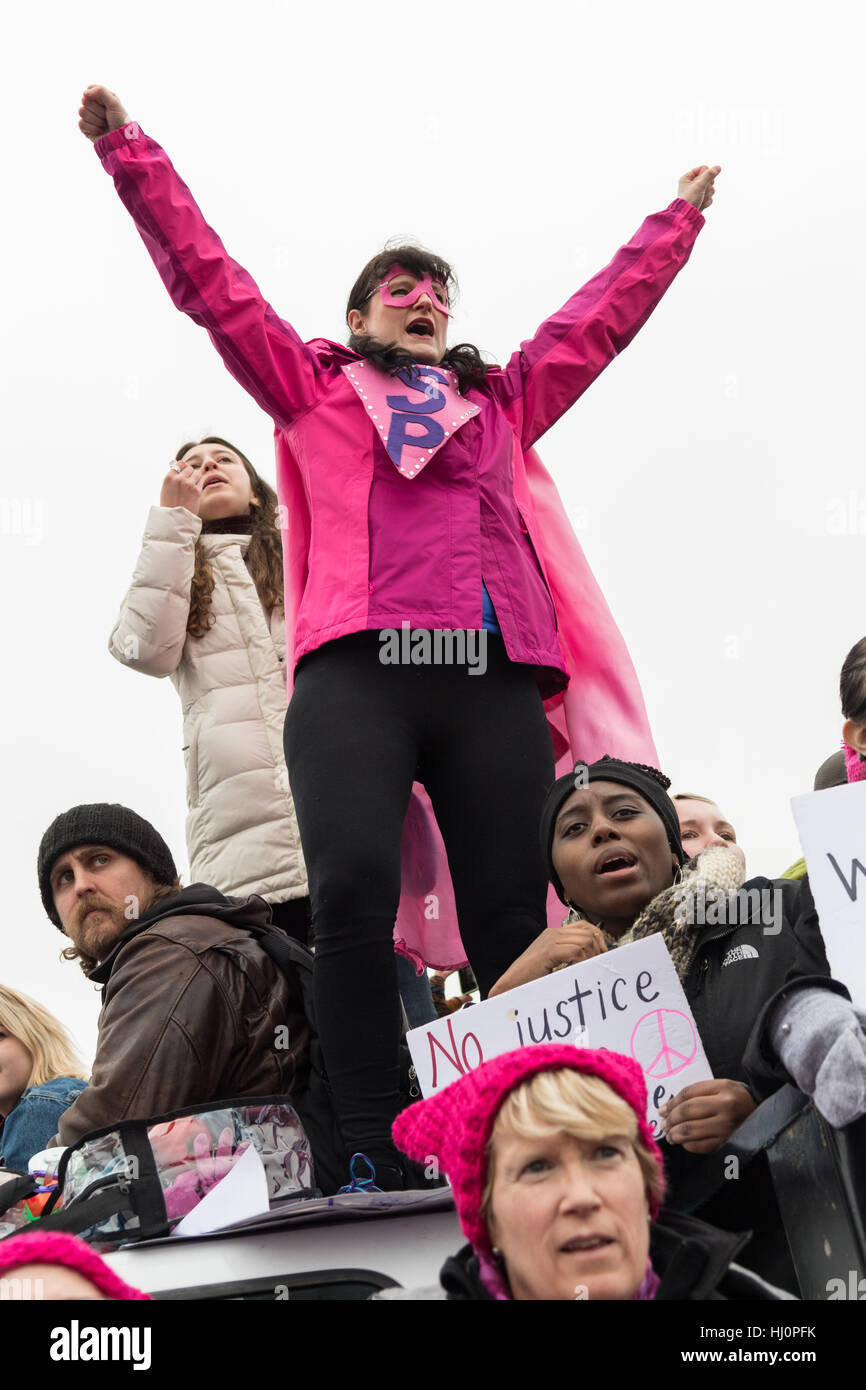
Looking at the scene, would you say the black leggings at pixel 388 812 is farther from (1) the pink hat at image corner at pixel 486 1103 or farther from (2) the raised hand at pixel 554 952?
(1) the pink hat at image corner at pixel 486 1103

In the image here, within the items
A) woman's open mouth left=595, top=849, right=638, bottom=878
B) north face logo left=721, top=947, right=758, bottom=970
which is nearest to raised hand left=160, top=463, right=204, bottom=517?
woman's open mouth left=595, top=849, right=638, bottom=878

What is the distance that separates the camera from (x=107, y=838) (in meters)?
3.74

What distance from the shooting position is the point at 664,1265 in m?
1.81

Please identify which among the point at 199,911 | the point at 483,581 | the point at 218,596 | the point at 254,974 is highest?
the point at 218,596

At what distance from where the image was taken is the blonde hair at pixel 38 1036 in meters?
4.63

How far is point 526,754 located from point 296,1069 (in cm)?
81

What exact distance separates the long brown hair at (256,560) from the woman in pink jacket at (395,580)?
2.09 ft

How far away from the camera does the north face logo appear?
2.54 metres

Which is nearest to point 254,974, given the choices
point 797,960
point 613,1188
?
point 797,960

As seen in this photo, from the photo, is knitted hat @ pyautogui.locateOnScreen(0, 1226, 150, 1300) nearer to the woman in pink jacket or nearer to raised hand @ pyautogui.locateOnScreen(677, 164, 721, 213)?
the woman in pink jacket

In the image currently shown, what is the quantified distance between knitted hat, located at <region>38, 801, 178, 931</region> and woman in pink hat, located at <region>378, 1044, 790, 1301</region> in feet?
6.35
